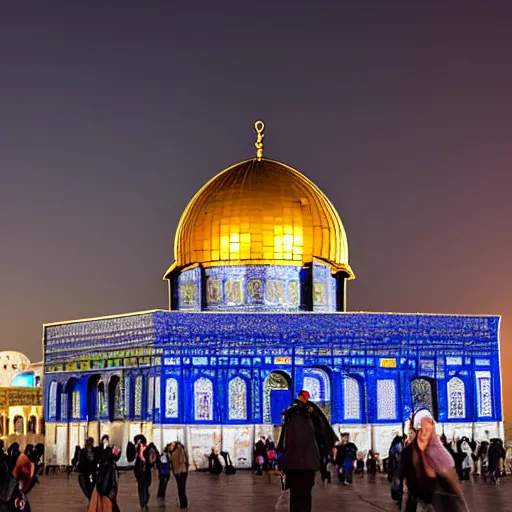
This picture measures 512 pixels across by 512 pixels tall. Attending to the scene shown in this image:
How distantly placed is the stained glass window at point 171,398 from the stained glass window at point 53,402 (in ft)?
19.4

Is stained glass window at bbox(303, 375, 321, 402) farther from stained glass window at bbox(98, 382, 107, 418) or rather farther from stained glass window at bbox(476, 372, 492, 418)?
stained glass window at bbox(98, 382, 107, 418)

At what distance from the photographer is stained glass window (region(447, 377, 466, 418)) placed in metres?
34.8

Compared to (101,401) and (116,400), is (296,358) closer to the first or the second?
(116,400)

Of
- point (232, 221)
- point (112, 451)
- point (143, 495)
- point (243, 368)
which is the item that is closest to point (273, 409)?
point (243, 368)

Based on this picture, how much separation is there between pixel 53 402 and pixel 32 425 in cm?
1228

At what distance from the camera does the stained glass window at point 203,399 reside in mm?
33000

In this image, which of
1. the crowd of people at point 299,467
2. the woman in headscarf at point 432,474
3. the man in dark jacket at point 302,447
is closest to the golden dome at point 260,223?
the crowd of people at point 299,467

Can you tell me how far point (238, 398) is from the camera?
3338cm

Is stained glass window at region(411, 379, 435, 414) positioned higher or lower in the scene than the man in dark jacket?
higher

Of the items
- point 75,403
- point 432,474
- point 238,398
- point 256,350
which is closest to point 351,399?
point 256,350

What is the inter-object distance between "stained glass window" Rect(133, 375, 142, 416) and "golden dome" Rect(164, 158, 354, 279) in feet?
14.7

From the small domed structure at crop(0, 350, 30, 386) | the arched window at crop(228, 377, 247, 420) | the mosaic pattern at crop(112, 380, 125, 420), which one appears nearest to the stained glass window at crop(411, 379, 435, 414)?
the arched window at crop(228, 377, 247, 420)

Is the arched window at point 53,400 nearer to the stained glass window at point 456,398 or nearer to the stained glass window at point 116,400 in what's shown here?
the stained glass window at point 116,400

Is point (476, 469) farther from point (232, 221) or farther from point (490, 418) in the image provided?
point (232, 221)
